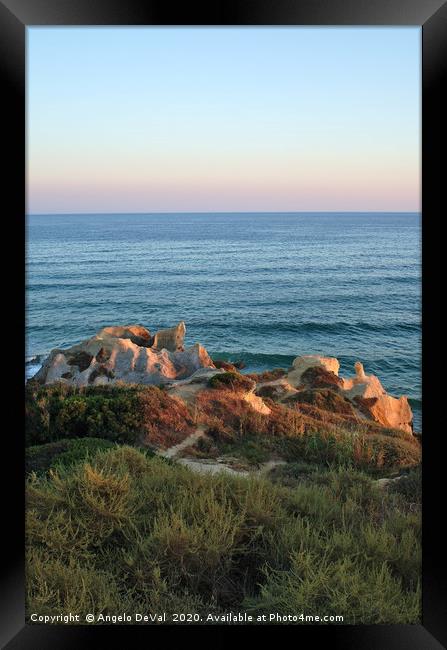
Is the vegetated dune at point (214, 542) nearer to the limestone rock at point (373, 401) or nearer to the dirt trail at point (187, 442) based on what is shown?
the dirt trail at point (187, 442)

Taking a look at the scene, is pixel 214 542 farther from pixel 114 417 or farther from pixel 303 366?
pixel 303 366

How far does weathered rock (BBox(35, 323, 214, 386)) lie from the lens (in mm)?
10836

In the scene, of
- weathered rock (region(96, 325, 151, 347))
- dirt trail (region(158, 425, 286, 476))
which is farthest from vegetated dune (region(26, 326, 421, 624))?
weathered rock (region(96, 325, 151, 347))

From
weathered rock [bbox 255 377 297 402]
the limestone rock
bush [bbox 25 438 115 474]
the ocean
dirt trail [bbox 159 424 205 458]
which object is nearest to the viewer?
bush [bbox 25 438 115 474]

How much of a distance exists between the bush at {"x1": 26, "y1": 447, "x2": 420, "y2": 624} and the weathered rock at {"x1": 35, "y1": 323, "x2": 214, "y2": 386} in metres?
6.63

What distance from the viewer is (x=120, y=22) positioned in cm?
288

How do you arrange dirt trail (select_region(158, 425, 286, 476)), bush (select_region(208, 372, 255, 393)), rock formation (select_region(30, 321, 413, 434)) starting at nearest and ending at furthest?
1. dirt trail (select_region(158, 425, 286, 476))
2. bush (select_region(208, 372, 255, 393))
3. rock formation (select_region(30, 321, 413, 434))

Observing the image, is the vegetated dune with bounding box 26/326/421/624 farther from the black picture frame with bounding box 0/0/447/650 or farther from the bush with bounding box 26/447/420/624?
the black picture frame with bounding box 0/0/447/650

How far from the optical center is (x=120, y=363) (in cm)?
1120

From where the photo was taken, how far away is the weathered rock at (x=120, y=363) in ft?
35.6

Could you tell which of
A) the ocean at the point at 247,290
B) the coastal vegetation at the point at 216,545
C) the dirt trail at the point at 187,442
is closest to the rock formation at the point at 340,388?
the dirt trail at the point at 187,442
